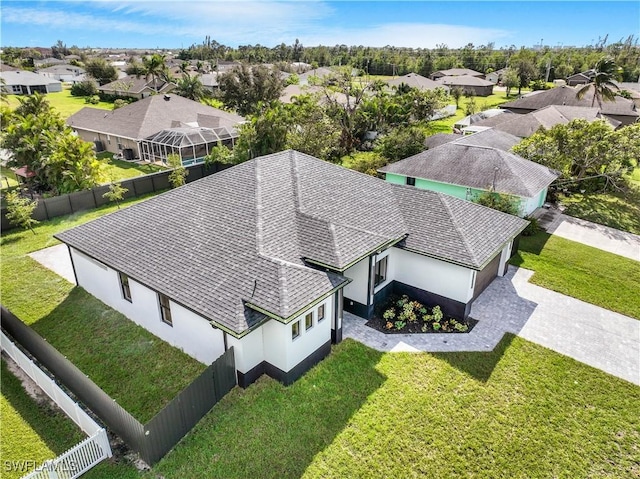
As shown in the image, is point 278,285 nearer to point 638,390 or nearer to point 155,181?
point 638,390

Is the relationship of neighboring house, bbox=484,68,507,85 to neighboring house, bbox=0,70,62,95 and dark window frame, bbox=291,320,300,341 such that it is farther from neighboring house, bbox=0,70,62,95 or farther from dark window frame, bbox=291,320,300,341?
dark window frame, bbox=291,320,300,341

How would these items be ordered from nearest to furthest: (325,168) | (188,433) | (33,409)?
(188,433) < (33,409) < (325,168)

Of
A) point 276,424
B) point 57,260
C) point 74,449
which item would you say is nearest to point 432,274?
point 276,424

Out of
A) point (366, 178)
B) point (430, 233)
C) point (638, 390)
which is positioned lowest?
point (638, 390)

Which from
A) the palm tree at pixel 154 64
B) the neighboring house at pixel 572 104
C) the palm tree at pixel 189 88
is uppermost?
the palm tree at pixel 154 64

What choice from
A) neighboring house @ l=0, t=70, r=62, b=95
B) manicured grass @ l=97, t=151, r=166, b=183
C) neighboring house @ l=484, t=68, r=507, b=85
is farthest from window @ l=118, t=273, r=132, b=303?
neighboring house @ l=484, t=68, r=507, b=85

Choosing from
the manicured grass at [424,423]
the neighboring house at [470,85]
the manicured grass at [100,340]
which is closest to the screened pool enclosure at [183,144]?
the manicured grass at [100,340]

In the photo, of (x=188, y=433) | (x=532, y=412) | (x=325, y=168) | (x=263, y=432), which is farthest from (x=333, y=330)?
(x=325, y=168)

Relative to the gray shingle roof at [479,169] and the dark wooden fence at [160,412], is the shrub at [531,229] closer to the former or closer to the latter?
the gray shingle roof at [479,169]
